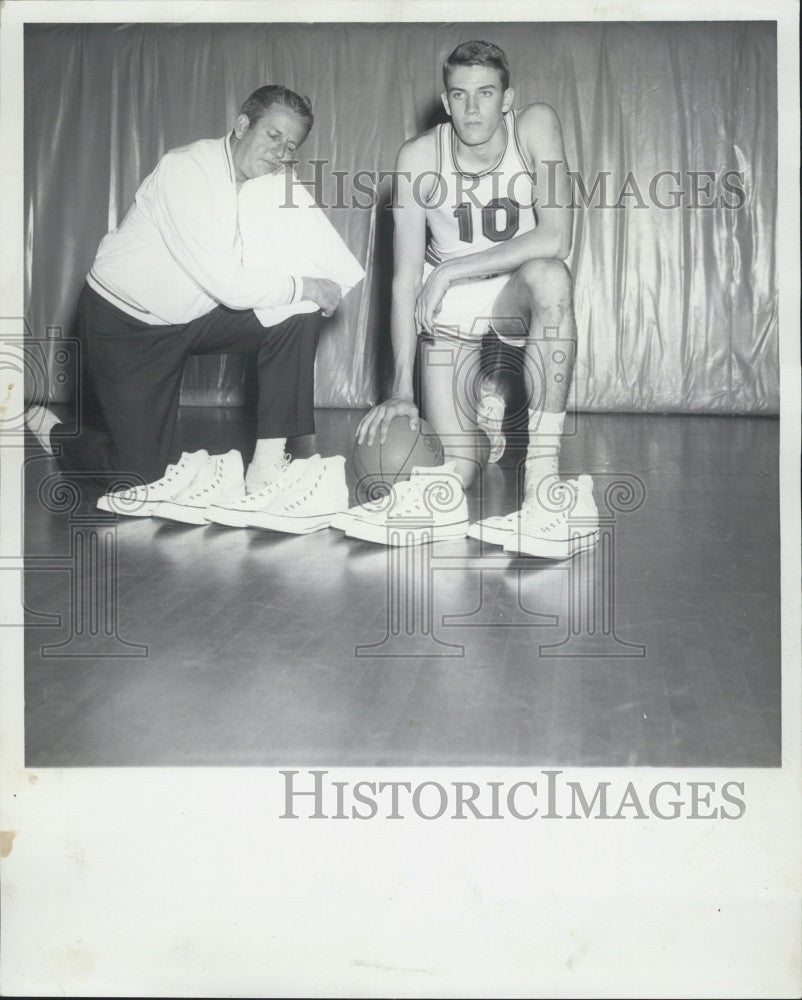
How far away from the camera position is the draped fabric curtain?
243cm

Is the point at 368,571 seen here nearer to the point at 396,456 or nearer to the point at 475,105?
the point at 396,456

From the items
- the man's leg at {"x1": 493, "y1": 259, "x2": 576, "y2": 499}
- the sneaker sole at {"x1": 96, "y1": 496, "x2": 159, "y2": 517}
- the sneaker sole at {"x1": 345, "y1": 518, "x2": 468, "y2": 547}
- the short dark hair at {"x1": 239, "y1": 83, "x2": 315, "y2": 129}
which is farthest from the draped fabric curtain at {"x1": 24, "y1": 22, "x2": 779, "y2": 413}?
the sneaker sole at {"x1": 345, "y1": 518, "x2": 468, "y2": 547}

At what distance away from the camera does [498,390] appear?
8.80 feet

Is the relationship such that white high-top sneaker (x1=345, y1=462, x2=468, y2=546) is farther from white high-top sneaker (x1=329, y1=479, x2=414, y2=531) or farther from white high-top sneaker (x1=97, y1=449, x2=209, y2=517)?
white high-top sneaker (x1=97, y1=449, x2=209, y2=517)

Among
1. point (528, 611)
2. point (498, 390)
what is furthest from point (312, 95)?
point (528, 611)

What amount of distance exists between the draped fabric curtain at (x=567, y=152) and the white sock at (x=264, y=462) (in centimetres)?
26

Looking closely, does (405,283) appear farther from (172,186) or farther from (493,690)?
(493,690)

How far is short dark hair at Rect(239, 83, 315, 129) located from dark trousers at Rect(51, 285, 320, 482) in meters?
0.49

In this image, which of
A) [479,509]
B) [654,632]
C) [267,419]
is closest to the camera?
[654,632]

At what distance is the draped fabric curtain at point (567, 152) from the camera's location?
2.43 meters

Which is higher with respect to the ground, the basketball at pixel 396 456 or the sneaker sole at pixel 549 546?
the basketball at pixel 396 456

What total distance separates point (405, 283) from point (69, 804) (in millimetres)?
1506

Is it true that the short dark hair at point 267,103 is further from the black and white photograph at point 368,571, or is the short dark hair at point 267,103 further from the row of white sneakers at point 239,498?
the row of white sneakers at point 239,498

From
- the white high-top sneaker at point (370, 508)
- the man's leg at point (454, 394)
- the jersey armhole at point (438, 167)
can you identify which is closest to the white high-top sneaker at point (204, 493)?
the white high-top sneaker at point (370, 508)
